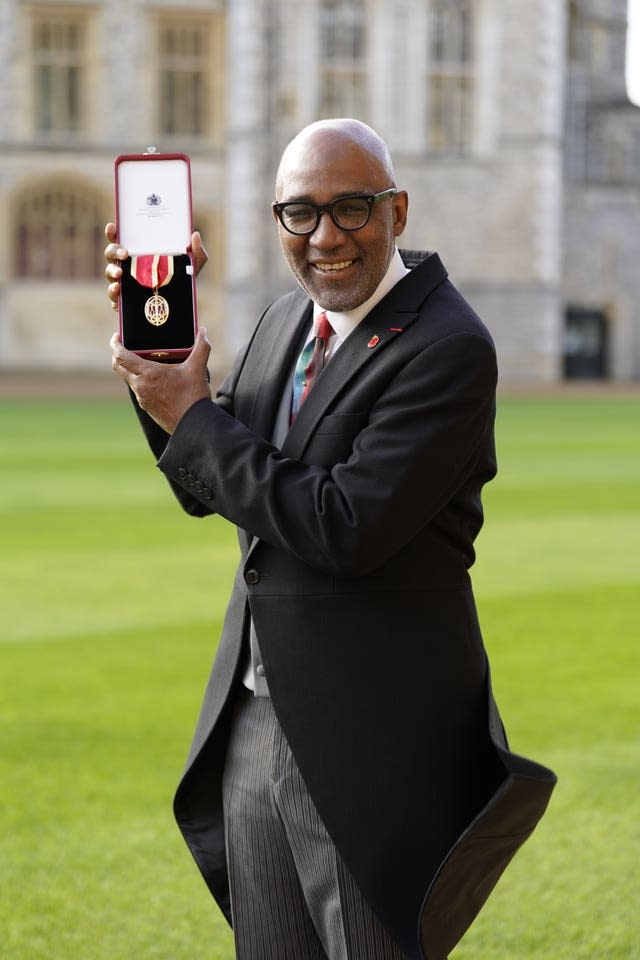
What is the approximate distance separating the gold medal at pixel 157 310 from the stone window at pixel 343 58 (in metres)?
31.6

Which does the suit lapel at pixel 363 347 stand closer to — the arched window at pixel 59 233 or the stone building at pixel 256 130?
the stone building at pixel 256 130

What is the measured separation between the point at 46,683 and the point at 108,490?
20.2 ft

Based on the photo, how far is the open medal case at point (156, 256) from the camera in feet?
7.09

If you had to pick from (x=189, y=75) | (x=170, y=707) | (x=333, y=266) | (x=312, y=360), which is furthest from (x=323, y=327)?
(x=189, y=75)

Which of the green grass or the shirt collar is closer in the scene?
the shirt collar

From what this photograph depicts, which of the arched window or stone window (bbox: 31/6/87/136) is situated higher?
stone window (bbox: 31/6/87/136)

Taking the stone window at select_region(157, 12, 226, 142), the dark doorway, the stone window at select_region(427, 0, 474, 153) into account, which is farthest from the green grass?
the dark doorway

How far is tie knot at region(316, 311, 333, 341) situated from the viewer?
223 cm

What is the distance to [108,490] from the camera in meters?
12.0

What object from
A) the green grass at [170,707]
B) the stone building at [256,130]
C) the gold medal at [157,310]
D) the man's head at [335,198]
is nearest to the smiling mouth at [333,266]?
the man's head at [335,198]

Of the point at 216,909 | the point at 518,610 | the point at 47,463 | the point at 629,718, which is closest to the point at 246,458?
the point at 216,909

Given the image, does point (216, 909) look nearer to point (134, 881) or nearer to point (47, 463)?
point (134, 881)

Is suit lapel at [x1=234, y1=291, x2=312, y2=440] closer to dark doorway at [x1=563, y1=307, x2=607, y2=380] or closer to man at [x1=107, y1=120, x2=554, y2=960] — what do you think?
man at [x1=107, y1=120, x2=554, y2=960]

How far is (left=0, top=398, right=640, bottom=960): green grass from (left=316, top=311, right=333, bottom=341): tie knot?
1816 millimetres
